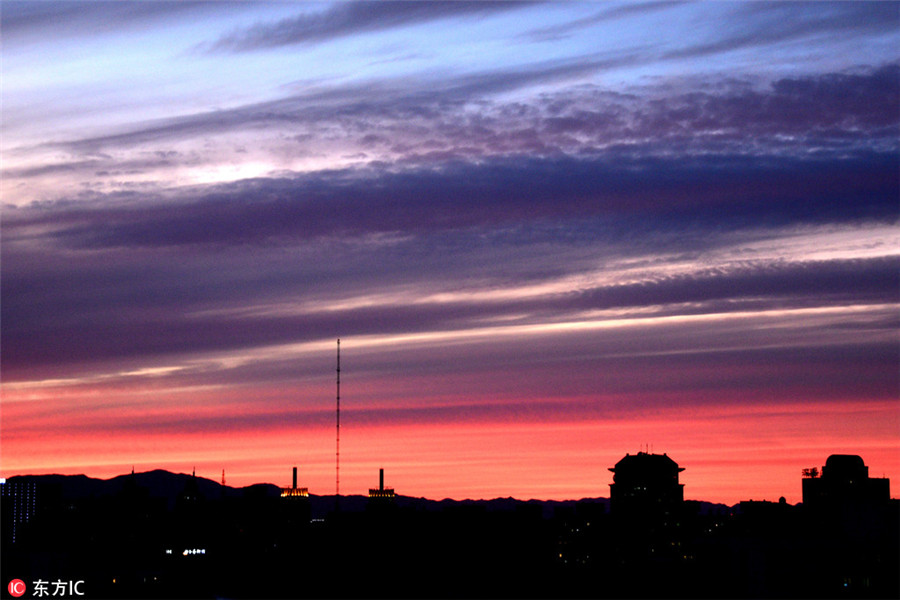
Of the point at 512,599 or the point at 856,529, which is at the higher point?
the point at 856,529

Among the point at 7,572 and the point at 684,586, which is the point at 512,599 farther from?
the point at 7,572

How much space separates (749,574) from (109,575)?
10405 cm

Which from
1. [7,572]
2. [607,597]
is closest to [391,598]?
[607,597]

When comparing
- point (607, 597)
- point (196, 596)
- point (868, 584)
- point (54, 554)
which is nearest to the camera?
point (868, 584)

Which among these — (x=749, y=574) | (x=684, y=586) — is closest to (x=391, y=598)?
(x=684, y=586)

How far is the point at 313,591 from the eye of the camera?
19338 centimetres

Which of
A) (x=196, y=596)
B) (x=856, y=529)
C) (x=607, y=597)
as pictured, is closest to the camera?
(x=856, y=529)

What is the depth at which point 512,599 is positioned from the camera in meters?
200

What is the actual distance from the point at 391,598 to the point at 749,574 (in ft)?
258

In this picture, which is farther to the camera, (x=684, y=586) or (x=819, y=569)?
(x=684, y=586)

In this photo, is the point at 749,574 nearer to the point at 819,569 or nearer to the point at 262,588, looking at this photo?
the point at 819,569

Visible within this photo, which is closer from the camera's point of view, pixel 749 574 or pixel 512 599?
pixel 749 574

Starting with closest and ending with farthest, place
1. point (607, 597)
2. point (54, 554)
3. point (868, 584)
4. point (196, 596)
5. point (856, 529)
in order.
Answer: point (868, 584)
point (856, 529)
point (196, 596)
point (54, 554)
point (607, 597)

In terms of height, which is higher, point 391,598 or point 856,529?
point 856,529
